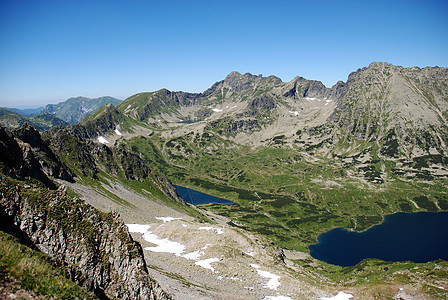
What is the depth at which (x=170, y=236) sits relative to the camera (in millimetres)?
80375

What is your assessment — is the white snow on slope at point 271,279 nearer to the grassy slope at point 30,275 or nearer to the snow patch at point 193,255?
the snow patch at point 193,255

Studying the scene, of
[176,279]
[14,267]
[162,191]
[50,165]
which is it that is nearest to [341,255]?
[162,191]

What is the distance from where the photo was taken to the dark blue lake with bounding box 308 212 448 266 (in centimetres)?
16012

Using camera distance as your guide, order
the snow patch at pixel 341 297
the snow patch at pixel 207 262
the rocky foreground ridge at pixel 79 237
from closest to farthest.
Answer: the rocky foreground ridge at pixel 79 237, the snow patch at pixel 341 297, the snow patch at pixel 207 262

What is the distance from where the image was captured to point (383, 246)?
175500mm

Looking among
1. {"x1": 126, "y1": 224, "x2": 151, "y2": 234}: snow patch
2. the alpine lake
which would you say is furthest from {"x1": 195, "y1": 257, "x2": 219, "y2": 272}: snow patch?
the alpine lake

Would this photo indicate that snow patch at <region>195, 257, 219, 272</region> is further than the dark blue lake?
No

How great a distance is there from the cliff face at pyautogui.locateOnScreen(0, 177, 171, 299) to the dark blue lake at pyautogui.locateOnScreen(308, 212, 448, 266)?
158540 mm

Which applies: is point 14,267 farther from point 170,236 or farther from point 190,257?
point 170,236

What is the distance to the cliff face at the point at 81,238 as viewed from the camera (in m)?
24.5

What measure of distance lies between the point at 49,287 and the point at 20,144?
280 feet

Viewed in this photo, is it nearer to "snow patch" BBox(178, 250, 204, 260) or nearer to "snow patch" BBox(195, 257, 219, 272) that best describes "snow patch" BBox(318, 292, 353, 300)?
"snow patch" BBox(195, 257, 219, 272)

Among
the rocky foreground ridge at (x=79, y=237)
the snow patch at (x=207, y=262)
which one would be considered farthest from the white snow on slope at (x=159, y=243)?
the rocky foreground ridge at (x=79, y=237)

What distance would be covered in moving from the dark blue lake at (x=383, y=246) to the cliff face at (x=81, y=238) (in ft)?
520
